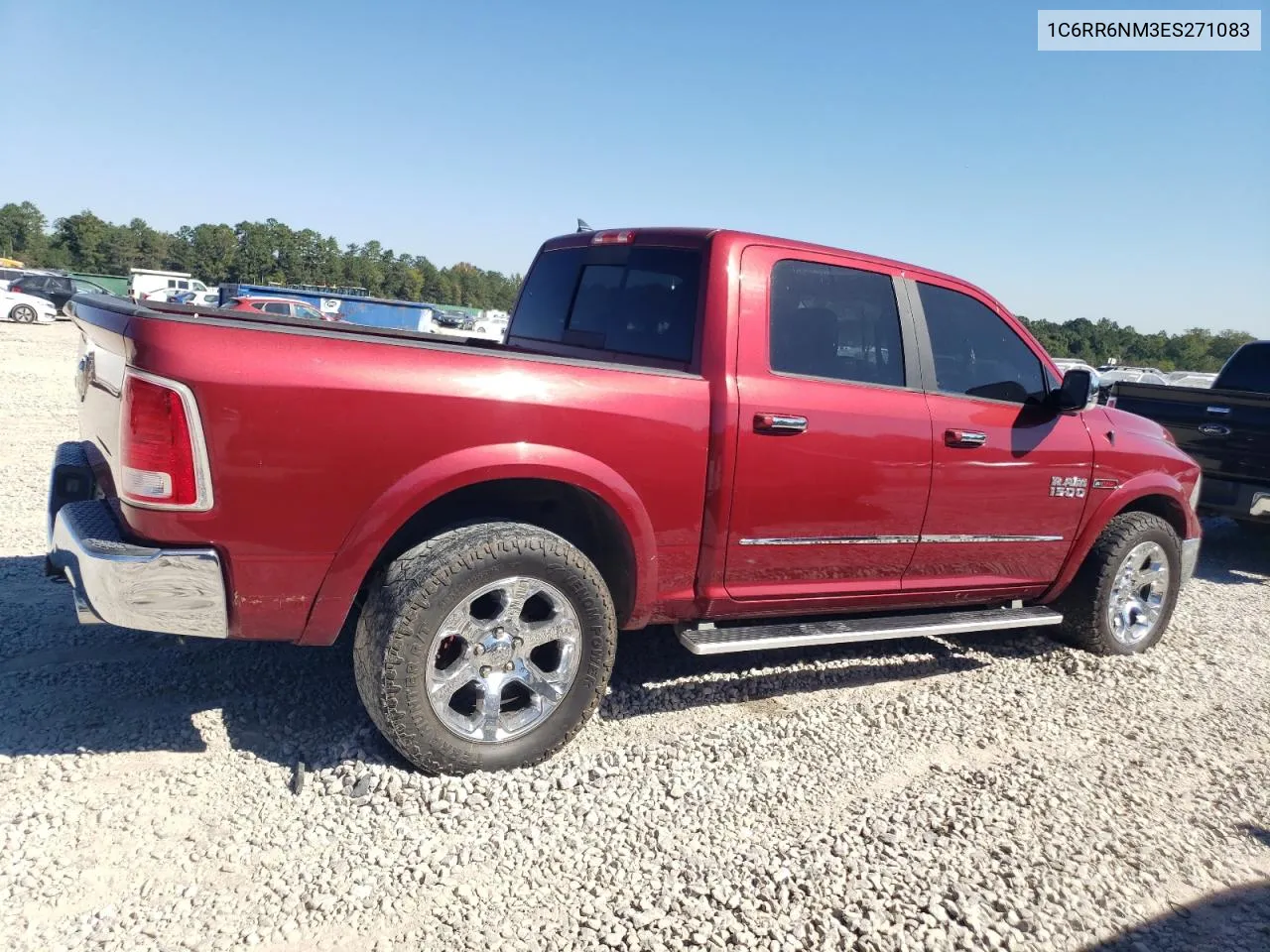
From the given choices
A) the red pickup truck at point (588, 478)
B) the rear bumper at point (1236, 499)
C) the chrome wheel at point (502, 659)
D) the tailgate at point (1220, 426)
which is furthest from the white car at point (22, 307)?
the rear bumper at point (1236, 499)

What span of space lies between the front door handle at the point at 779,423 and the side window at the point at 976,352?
0.94 meters

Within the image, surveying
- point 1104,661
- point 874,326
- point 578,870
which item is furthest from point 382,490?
point 1104,661

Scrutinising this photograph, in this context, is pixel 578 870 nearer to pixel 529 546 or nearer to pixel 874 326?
pixel 529 546

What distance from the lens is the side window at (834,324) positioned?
3668mm

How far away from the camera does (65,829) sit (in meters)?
2.70

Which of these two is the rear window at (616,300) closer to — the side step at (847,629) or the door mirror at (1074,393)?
the side step at (847,629)

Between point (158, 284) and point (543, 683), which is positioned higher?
point (158, 284)

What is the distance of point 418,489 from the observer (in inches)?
114

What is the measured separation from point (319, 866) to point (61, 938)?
2.08 feet

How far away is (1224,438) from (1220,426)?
0.32 feet

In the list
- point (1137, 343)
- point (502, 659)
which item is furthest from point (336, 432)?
point (1137, 343)

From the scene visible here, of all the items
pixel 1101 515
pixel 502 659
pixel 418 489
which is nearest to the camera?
pixel 418 489

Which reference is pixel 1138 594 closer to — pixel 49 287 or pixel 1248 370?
pixel 1248 370

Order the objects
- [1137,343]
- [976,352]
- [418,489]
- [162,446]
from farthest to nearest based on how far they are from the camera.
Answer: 1. [1137,343]
2. [976,352]
3. [418,489]
4. [162,446]
